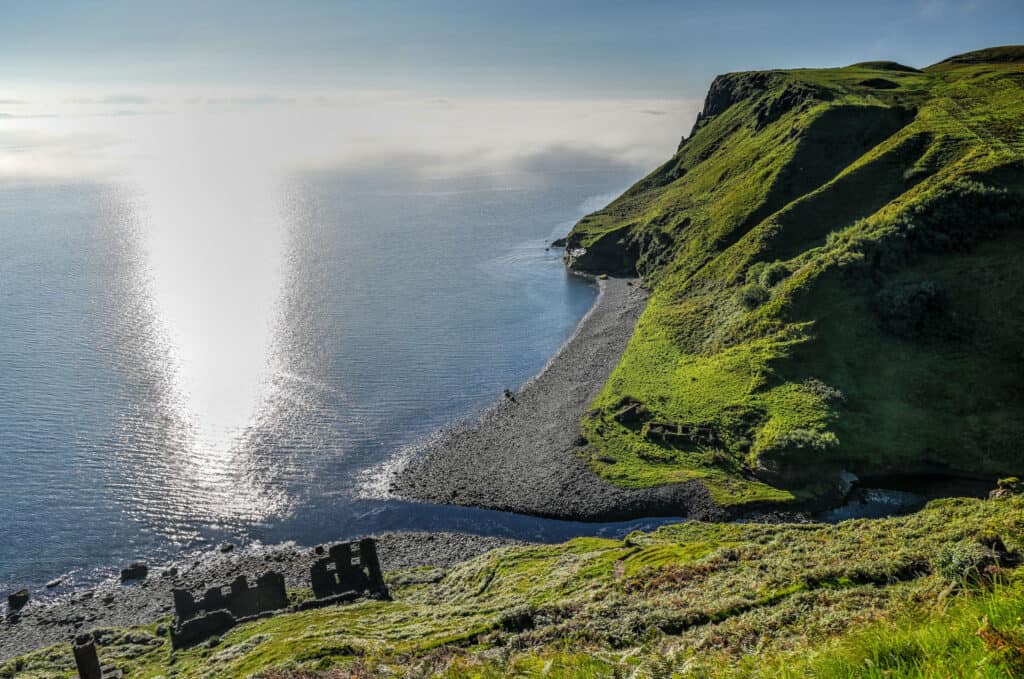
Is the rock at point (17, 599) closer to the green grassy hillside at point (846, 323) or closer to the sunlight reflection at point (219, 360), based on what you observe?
the sunlight reflection at point (219, 360)

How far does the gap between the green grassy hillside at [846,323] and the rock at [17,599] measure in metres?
54.5

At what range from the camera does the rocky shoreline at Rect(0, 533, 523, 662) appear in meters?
52.2

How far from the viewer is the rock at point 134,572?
57.9 m

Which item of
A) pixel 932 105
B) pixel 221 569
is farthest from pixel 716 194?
pixel 221 569

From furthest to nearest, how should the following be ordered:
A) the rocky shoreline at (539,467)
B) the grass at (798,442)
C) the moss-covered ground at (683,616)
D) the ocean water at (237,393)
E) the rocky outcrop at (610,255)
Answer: the rocky outcrop at (610,255)
the ocean water at (237,393)
the rocky shoreline at (539,467)
the grass at (798,442)
the moss-covered ground at (683,616)

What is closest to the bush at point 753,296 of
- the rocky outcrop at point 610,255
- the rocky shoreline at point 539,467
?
the rocky shoreline at point 539,467

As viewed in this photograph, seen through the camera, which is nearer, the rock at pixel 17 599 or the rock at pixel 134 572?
the rock at pixel 17 599

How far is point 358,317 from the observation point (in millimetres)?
127500

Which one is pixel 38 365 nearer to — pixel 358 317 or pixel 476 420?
pixel 358 317

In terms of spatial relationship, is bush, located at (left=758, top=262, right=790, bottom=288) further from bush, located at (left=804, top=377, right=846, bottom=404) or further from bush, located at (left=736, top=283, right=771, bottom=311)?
bush, located at (left=804, top=377, right=846, bottom=404)

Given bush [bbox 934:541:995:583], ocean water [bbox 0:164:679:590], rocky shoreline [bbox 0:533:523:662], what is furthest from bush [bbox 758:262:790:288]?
bush [bbox 934:541:995:583]

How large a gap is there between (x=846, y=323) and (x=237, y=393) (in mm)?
82491

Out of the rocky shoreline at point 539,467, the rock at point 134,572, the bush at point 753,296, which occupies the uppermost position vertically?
the bush at point 753,296

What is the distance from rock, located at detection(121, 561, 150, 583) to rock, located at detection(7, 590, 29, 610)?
741 cm
